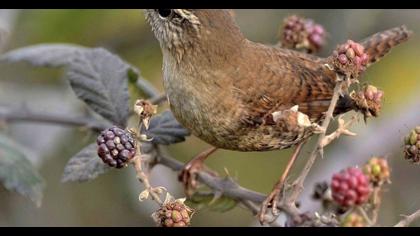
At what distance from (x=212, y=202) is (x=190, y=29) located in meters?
0.60

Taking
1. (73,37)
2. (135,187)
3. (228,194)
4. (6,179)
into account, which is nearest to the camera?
(228,194)

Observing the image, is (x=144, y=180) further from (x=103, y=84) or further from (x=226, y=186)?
(x=103, y=84)

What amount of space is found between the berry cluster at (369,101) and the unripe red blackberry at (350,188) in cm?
22

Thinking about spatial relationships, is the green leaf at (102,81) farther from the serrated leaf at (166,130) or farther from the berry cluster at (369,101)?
the berry cluster at (369,101)

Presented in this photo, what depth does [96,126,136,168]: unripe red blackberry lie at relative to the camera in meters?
2.31

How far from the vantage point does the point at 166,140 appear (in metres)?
2.86

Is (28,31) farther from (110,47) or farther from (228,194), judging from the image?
(228,194)

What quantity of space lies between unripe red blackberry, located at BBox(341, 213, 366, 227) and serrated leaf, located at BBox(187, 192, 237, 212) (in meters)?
0.71

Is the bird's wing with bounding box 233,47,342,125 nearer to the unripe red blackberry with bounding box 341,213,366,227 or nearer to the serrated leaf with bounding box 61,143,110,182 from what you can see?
the serrated leaf with bounding box 61,143,110,182

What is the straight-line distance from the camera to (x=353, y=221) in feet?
7.07

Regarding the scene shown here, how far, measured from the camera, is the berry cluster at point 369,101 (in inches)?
95.2

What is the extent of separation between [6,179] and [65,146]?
1225 millimetres

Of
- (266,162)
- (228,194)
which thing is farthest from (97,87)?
(266,162)

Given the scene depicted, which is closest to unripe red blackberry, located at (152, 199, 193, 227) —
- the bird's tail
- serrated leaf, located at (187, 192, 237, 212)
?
serrated leaf, located at (187, 192, 237, 212)
